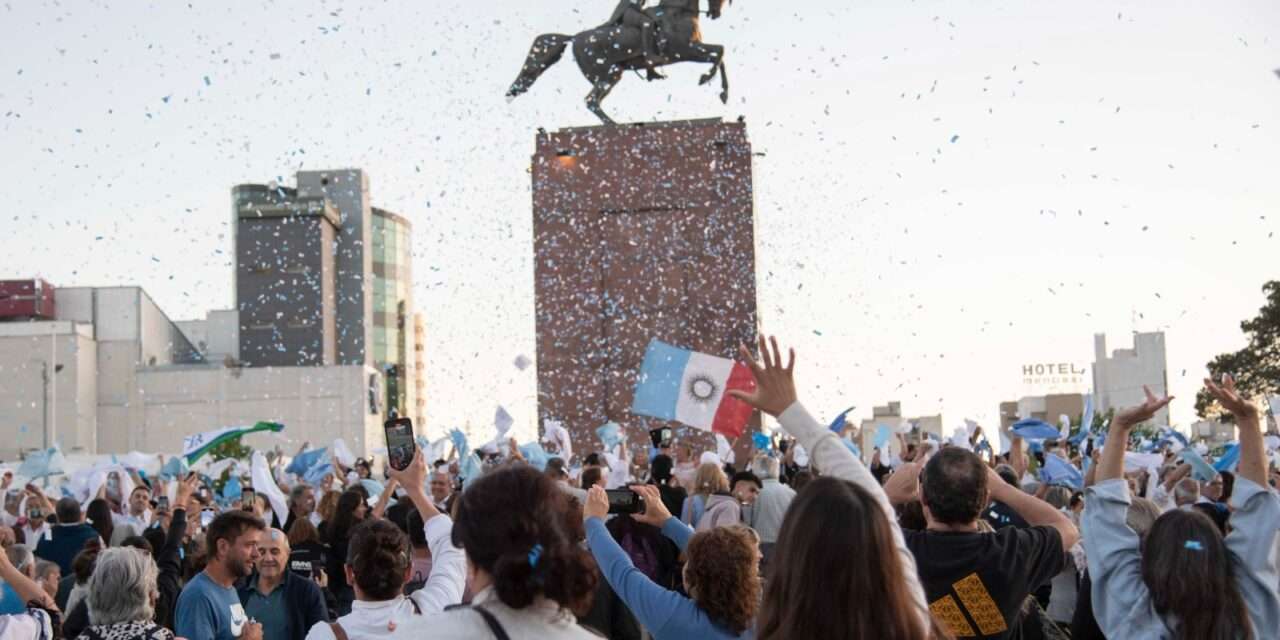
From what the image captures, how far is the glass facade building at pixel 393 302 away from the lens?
87.8 meters

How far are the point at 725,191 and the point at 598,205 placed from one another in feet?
6.87

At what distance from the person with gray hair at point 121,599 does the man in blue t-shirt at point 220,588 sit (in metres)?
0.93

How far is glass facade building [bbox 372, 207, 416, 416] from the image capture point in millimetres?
87750

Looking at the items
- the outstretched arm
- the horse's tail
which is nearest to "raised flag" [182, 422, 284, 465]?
the horse's tail

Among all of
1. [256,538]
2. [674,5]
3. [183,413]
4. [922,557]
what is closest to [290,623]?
[256,538]

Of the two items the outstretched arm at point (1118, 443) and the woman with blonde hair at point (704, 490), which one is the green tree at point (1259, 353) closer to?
the woman with blonde hair at point (704, 490)

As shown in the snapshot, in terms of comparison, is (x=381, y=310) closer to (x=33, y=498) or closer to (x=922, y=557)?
(x=33, y=498)

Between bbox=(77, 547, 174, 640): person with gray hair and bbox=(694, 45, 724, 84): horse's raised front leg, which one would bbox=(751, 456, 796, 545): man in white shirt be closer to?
bbox=(77, 547, 174, 640): person with gray hair

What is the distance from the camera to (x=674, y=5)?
82.7 ft

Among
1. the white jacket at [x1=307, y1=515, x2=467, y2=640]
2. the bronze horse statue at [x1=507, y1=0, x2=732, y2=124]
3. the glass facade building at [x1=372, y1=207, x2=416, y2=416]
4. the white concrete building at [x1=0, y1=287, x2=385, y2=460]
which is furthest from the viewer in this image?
the glass facade building at [x1=372, y1=207, x2=416, y2=416]

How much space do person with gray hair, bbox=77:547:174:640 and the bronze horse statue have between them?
20417 mm

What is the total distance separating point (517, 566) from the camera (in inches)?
126

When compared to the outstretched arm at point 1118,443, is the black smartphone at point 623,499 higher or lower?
lower

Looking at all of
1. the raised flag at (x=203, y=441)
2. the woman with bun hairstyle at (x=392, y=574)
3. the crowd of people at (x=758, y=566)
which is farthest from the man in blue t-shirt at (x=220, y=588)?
the raised flag at (x=203, y=441)
